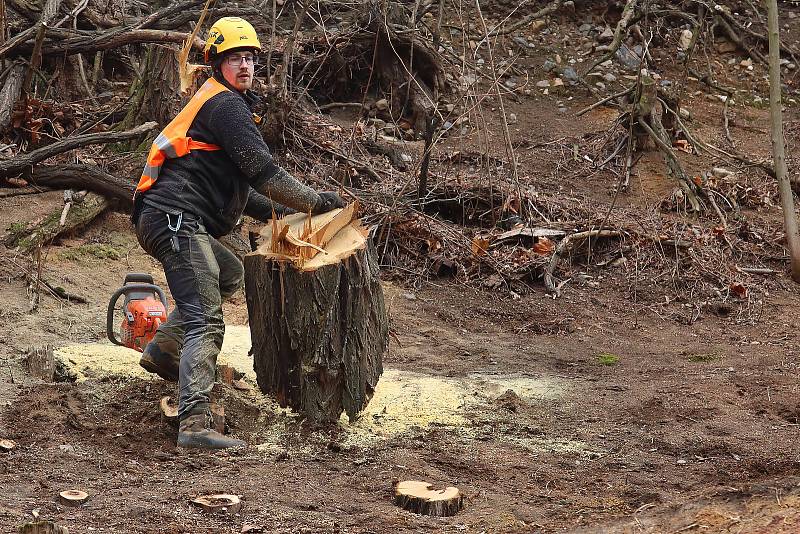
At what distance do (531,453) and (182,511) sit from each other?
5.80 ft

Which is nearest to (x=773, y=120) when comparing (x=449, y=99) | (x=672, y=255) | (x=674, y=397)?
(x=672, y=255)

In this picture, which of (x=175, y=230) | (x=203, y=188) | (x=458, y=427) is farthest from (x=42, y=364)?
(x=458, y=427)

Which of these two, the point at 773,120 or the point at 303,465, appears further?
the point at 773,120

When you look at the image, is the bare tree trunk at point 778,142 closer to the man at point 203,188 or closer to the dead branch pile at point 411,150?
the dead branch pile at point 411,150

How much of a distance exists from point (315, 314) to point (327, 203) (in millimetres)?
601

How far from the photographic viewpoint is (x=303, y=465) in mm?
4547

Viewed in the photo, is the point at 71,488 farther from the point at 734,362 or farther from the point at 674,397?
the point at 734,362

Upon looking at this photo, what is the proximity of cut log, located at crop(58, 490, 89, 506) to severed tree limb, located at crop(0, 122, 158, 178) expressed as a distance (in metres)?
4.68

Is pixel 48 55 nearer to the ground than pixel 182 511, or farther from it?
farther from it

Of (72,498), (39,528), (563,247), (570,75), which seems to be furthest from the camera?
(570,75)

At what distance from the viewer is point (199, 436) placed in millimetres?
4637

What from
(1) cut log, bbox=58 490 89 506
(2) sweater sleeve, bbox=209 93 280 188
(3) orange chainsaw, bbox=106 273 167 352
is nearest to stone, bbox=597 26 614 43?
(3) orange chainsaw, bbox=106 273 167 352

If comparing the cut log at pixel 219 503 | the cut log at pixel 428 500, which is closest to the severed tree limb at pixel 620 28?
the cut log at pixel 428 500

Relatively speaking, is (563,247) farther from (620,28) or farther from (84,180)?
(620,28)
